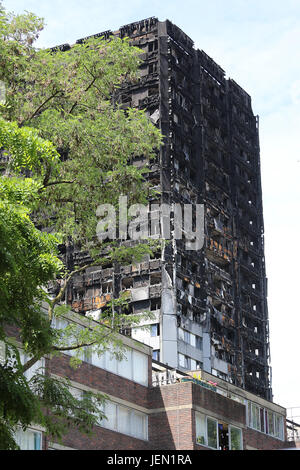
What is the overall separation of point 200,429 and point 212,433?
107 cm

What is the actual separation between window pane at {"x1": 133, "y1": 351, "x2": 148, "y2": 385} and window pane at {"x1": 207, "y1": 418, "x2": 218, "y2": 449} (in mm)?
4274

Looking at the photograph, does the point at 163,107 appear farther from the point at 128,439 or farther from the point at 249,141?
the point at 128,439

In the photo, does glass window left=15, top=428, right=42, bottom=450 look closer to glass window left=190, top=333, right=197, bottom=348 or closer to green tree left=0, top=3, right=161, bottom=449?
green tree left=0, top=3, right=161, bottom=449

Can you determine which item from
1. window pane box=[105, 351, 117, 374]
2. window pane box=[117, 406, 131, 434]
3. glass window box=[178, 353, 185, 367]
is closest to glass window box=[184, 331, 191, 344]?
glass window box=[178, 353, 185, 367]

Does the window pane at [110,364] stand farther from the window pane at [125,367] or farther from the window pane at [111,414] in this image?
the window pane at [111,414]

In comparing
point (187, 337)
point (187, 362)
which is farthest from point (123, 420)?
point (187, 337)

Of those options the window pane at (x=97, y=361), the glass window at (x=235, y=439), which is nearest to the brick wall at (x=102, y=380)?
the window pane at (x=97, y=361)

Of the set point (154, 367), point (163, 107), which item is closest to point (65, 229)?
point (154, 367)

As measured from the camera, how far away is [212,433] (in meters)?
46.9

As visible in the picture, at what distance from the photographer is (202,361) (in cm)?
8706

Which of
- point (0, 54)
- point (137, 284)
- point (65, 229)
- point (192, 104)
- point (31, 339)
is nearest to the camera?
point (31, 339)

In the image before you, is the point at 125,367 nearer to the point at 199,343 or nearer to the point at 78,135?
the point at 78,135

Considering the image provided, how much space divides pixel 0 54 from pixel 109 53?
4.18 m

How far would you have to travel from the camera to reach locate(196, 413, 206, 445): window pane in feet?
151
